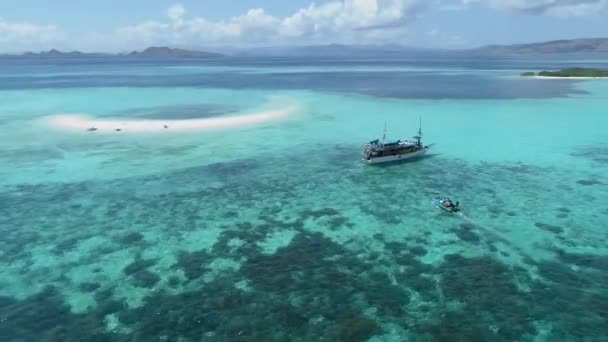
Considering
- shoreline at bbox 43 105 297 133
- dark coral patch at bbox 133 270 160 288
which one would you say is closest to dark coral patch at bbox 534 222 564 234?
dark coral patch at bbox 133 270 160 288

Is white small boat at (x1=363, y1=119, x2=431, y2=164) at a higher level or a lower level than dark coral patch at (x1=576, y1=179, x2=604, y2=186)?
higher

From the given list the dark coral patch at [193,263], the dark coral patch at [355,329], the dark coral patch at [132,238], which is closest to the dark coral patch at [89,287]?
the dark coral patch at [193,263]

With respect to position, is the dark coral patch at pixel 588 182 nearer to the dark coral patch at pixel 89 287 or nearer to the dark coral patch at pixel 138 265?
the dark coral patch at pixel 138 265

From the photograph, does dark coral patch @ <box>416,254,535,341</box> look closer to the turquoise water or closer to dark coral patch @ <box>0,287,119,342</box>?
the turquoise water

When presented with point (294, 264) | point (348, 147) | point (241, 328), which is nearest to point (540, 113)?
point (348, 147)

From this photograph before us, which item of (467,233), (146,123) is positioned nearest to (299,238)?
(467,233)
